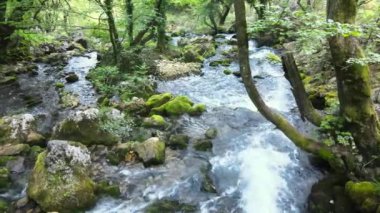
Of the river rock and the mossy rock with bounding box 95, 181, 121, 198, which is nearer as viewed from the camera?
the mossy rock with bounding box 95, 181, 121, 198

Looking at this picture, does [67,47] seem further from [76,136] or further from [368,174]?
[368,174]

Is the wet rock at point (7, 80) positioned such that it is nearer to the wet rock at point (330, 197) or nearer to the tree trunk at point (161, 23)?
the tree trunk at point (161, 23)

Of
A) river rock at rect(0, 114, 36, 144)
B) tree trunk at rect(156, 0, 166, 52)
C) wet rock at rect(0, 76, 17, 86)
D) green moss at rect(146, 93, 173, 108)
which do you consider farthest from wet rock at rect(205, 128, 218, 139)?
wet rock at rect(0, 76, 17, 86)

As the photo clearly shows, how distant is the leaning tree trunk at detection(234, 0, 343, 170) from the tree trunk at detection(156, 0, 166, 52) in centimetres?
1000

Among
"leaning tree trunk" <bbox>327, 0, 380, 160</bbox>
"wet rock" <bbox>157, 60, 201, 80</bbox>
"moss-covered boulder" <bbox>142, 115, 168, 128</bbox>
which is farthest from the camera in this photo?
"wet rock" <bbox>157, 60, 201, 80</bbox>

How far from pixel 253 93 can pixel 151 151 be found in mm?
3081

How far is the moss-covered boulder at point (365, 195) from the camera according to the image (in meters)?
5.64

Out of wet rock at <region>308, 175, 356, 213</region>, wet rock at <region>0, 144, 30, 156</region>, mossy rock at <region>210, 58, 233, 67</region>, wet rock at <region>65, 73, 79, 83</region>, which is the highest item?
mossy rock at <region>210, 58, 233, 67</region>

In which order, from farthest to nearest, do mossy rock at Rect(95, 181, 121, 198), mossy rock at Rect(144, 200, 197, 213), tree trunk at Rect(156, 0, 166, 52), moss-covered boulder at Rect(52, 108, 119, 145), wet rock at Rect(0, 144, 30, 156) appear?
tree trunk at Rect(156, 0, 166, 52), moss-covered boulder at Rect(52, 108, 119, 145), wet rock at Rect(0, 144, 30, 156), mossy rock at Rect(95, 181, 121, 198), mossy rock at Rect(144, 200, 197, 213)

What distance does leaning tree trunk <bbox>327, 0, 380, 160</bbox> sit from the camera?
5.77 metres

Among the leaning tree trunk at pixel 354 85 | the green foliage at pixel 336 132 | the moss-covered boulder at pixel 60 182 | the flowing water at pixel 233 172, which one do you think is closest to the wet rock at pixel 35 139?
the moss-covered boulder at pixel 60 182

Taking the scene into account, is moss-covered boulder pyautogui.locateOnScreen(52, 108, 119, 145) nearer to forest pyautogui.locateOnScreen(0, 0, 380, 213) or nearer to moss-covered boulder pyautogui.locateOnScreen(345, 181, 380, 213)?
forest pyautogui.locateOnScreen(0, 0, 380, 213)

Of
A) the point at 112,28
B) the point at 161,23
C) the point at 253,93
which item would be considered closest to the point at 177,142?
the point at 253,93

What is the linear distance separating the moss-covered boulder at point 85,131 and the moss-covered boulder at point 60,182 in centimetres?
130
